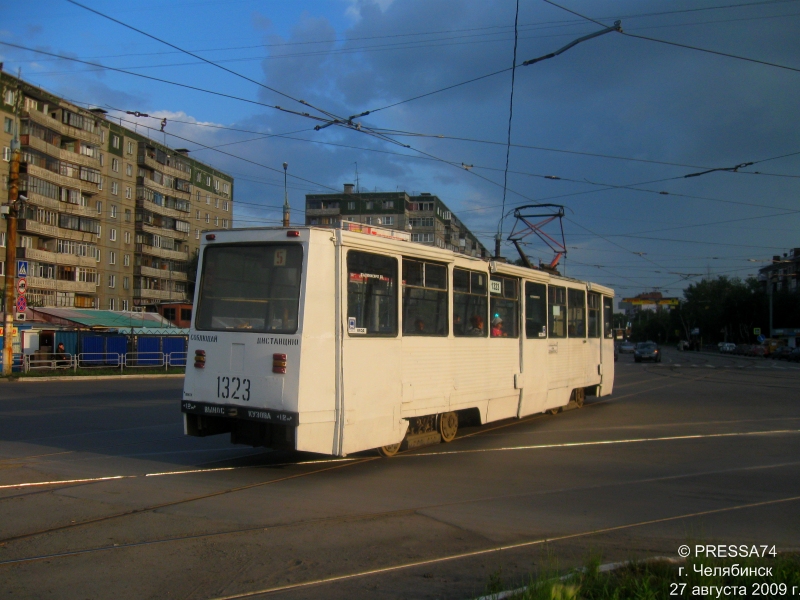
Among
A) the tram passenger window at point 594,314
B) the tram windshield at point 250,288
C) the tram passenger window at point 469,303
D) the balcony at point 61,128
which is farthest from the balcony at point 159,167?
the tram windshield at point 250,288

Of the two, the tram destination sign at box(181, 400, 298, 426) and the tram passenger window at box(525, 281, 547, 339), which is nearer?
the tram destination sign at box(181, 400, 298, 426)

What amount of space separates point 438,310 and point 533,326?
4.21 metres

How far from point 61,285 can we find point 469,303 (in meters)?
52.6

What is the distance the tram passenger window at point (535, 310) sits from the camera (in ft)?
47.7

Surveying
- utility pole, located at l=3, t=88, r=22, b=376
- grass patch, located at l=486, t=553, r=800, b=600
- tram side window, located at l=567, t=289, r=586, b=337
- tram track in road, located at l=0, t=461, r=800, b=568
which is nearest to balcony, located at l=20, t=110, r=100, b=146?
utility pole, located at l=3, t=88, r=22, b=376

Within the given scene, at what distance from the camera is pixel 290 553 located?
588 centimetres

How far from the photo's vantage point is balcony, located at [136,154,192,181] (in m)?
67.6

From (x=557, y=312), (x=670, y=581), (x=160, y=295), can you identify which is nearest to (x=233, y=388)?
(x=670, y=581)

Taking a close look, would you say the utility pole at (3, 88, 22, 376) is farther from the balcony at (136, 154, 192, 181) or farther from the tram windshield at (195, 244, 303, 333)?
the balcony at (136, 154, 192, 181)

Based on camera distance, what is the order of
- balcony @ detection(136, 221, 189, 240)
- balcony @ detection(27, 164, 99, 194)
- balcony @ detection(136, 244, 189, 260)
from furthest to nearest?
balcony @ detection(136, 244, 189, 260)
balcony @ detection(136, 221, 189, 240)
balcony @ detection(27, 164, 99, 194)

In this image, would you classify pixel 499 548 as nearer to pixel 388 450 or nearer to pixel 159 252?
pixel 388 450

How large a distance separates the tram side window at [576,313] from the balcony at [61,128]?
1924 inches

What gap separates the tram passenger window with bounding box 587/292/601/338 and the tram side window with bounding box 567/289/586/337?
1.93 feet

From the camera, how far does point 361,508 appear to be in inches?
294
